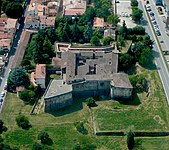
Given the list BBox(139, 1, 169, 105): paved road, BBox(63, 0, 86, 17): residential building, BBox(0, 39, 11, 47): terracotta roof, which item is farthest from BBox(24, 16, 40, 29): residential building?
BBox(139, 1, 169, 105): paved road

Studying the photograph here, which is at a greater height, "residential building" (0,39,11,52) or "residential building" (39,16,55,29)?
"residential building" (39,16,55,29)

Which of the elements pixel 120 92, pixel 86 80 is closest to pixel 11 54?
pixel 86 80

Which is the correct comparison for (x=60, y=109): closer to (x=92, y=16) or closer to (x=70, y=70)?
(x=70, y=70)

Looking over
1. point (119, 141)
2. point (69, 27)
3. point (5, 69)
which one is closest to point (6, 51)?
point (5, 69)

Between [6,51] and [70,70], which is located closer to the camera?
[70,70]

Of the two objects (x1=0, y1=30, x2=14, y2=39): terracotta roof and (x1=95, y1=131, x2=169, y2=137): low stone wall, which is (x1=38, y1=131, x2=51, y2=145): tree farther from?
(x1=0, y1=30, x2=14, y2=39): terracotta roof

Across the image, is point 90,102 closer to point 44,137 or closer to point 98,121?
point 98,121
